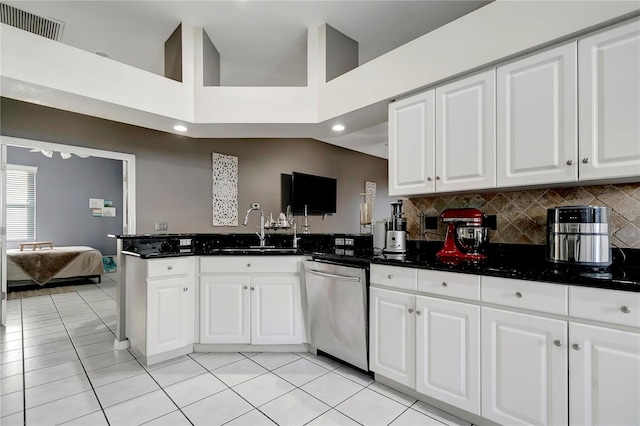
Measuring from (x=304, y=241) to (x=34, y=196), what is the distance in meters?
6.54

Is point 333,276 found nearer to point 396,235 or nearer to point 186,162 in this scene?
point 396,235

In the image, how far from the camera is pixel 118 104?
255 centimetres

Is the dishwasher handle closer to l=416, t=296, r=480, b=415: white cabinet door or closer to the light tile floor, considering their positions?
l=416, t=296, r=480, b=415: white cabinet door

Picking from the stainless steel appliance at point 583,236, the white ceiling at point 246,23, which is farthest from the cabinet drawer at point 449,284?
the white ceiling at point 246,23

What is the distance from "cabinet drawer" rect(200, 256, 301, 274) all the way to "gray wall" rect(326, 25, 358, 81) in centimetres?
176

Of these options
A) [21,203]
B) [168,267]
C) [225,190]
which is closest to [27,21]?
[168,267]

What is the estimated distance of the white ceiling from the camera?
106 inches

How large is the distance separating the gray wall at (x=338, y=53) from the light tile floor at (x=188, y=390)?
8.56 ft

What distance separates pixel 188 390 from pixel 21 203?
268 inches

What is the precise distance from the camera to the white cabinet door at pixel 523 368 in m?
1.39

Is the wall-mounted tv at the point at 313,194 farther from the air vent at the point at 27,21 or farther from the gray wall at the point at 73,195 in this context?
the gray wall at the point at 73,195

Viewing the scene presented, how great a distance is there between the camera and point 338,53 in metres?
3.01

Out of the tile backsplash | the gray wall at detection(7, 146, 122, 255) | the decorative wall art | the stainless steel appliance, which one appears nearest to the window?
the gray wall at detection(7, 146, 122, 255)

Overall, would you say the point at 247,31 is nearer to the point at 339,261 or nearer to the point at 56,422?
the point at 339,261
